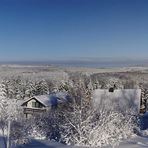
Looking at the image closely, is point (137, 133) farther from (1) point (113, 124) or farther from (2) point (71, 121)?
(2) point (71, 121)

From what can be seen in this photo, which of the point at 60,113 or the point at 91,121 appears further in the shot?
the point at 60,113

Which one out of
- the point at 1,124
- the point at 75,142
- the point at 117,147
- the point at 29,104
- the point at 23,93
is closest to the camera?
the point at 117,147

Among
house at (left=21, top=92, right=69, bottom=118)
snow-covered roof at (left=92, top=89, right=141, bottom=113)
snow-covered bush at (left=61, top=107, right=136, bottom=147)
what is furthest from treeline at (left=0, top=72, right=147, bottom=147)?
house at (left=21, top=92, right=69, bottom=118)

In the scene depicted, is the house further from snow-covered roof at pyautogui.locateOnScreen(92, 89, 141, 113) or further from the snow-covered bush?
the snow-covered bush

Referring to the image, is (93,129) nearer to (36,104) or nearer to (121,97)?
(121,97)

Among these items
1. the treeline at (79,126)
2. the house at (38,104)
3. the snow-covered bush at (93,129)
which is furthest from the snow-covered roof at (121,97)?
the snow-covered bush at (93,129)

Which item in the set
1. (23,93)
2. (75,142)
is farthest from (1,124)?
(23,93)

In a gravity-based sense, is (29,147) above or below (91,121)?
below

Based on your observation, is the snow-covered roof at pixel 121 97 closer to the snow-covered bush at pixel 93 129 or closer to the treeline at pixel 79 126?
the treeline at pixel 79 126

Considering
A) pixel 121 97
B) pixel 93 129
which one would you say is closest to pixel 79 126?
pixel 93 129

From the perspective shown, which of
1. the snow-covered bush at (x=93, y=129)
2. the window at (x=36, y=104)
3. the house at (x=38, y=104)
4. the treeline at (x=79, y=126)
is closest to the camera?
the snow-covered bush at (x=93, y=129)

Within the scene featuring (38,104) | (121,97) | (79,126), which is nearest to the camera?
(79,126)
